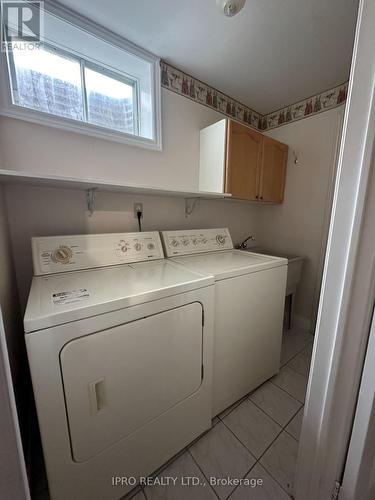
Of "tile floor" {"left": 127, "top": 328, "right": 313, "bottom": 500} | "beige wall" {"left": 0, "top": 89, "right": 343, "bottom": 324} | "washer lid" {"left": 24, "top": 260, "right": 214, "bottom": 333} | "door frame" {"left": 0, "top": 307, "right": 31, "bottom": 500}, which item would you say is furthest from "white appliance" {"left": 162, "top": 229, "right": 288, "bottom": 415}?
"door frame" {"left": 0, "top": 307, "right": 31, "bottom": 500}

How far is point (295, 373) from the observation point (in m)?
1.76

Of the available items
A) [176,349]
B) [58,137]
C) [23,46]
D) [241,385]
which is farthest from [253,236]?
[23,46]

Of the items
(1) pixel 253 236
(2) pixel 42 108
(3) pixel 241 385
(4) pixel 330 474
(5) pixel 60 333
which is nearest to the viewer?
(5) pixel 60 333

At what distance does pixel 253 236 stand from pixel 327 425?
2194 millimetres

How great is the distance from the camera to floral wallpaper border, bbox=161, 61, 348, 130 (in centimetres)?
175

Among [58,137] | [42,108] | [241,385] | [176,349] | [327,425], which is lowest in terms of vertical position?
[241,385]

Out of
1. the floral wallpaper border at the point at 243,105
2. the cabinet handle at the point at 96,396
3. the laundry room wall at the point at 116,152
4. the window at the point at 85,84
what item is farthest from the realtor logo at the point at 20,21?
the cabinet handle at the point at 96,396

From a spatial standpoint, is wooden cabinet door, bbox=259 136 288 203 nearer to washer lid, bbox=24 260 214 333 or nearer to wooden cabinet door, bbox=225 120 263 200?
wooden cabinet door, bbox=225 120 263 200

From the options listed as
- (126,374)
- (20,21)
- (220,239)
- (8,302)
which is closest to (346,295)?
(126,374)

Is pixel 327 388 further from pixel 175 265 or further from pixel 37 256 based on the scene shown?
pixel 37 256

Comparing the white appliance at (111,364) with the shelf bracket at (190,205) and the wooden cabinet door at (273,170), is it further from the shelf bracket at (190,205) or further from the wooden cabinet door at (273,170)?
the wooden cabinet door at (273,170)

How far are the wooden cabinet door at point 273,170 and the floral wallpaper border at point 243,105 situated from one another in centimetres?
40

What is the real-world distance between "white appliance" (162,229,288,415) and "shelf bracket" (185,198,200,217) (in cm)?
35

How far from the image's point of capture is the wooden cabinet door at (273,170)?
210 centimetres
